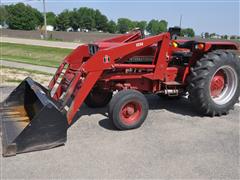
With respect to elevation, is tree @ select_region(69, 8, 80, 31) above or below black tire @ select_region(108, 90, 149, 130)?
above

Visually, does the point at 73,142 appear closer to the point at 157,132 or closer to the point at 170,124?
the point at 157,132

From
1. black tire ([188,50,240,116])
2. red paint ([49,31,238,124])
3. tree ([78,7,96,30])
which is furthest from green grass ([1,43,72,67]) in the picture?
tree ([78,7,96,30])

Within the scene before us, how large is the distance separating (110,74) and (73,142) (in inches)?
55.1

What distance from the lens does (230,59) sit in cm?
581

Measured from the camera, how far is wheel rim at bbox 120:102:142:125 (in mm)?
5016

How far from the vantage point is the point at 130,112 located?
16.6 ft

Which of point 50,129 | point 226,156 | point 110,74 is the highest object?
point 110,74

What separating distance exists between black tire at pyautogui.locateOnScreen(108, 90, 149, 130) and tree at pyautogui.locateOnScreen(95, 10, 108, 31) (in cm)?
9849

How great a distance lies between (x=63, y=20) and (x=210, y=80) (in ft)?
315

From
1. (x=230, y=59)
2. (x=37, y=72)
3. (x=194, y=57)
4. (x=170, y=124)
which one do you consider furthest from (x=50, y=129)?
(x=37, y=72)

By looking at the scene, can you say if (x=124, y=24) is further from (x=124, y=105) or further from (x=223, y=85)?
(x=124, y=105)

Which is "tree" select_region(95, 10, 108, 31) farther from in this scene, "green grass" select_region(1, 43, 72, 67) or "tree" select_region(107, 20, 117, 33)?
"green grass" select_region(1, 43, 72, 67)

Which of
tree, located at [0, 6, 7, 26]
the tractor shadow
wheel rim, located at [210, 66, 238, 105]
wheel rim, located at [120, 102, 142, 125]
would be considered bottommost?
the tractor shadow

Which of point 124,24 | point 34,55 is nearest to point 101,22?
point 124,24
